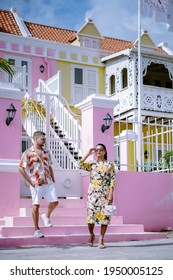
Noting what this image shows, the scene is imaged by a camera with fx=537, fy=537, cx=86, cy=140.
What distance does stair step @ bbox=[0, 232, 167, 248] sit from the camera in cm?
599

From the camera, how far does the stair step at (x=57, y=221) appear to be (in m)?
6.64

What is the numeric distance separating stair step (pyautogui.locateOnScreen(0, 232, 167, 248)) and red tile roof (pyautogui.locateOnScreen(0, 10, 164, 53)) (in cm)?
1001

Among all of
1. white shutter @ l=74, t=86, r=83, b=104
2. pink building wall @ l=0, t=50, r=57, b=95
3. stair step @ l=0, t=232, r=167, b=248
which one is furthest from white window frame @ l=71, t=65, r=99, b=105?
stair step @ l=0, t=232, r=167, b=248

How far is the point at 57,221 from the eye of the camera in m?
6.97

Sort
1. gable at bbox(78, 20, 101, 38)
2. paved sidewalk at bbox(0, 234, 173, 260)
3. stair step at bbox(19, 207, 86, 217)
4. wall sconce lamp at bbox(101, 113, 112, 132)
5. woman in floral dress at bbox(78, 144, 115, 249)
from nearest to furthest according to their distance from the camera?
paved sidewalk at bbox(0, 234, 173, 260)
woman in floral dress at bbox(78, 144, 115, 249)
stair step at bbox(19, 207, 86, 217)
wall sconce lamp at bbox(101, 113, 112, 132)
gable at bbox(78, 20, 101, 38)

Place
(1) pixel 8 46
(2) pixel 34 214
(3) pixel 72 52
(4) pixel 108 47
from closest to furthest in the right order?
1. (2) pixel 34 214
2. (1) pixel 8 46
3. (3) pixel 72 52
4. (4) pixel 108 47

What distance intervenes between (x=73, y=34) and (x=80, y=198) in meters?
10.1

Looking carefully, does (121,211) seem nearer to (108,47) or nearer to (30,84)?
(30,84)

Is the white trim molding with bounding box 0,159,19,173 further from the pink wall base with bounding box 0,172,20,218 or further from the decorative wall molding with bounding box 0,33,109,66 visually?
the decorative wall molding with bounding box 0,33,109,66

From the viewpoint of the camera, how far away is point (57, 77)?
12.1m

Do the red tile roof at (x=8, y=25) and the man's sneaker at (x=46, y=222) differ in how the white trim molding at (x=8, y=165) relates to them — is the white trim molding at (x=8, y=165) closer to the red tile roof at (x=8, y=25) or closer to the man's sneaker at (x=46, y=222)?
the man's sneaker at (x=46, y=222)

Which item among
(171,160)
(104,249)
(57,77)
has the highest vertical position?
(57,77)

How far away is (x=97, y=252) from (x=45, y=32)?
40.0 feet
